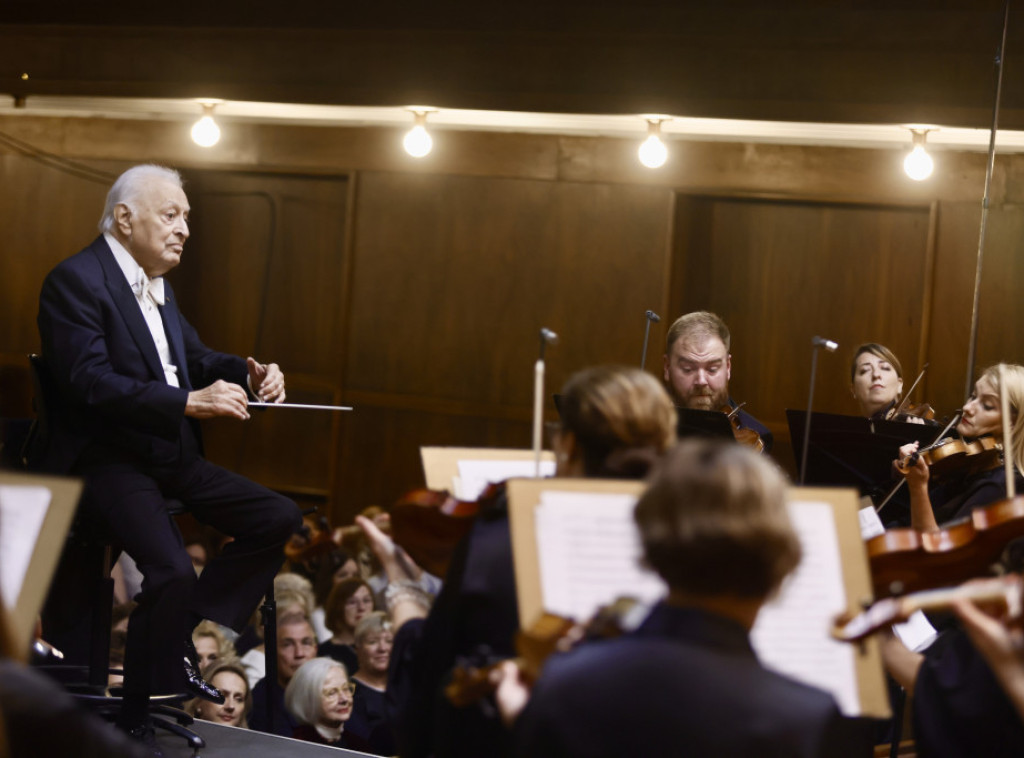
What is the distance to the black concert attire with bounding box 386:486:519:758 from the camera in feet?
7.01

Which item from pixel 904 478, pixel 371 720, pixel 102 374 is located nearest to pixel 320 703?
pixel 371 720

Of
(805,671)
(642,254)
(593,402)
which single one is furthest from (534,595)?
(642,254)

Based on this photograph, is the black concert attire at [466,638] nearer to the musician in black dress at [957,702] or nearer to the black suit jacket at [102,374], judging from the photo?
the musician in black dress at [957,702]

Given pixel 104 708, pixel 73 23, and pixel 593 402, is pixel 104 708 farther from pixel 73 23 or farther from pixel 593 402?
pixel 73 23

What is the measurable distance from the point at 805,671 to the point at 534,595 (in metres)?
0.49

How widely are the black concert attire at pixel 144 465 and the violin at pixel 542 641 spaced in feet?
6.14

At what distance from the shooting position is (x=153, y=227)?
150 inches

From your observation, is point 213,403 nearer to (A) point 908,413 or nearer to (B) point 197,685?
(B) point 197,685

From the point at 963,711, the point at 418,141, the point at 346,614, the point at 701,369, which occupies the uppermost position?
the point at 418,141

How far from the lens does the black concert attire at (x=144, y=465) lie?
11.3 ft

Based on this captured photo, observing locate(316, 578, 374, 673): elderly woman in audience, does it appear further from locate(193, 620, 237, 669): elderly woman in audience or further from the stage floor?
the stage floor

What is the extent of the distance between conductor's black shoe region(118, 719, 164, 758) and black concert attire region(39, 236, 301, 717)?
0.08 metres

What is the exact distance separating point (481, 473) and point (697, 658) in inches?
52.7

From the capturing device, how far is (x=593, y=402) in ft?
6.96
